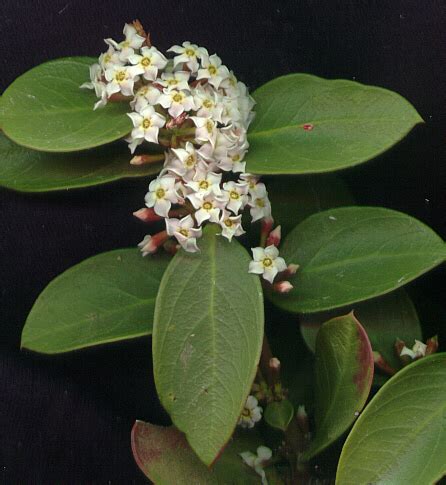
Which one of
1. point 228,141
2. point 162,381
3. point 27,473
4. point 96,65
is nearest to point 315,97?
point 228,141

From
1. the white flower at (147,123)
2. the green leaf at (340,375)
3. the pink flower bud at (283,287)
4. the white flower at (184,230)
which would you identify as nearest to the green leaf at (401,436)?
the green leaf at (340,375)

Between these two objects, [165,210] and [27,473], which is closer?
[165,210]

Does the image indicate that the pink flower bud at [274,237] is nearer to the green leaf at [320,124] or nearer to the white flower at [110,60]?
the green leaf at [320,124]

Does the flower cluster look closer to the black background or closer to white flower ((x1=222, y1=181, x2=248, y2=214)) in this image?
white flower ((x1=222, y1=181, x2=248, y2=214))

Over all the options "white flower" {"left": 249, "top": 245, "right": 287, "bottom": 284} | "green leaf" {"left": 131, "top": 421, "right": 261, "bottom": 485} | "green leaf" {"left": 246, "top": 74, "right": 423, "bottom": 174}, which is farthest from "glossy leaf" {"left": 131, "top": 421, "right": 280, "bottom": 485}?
"green leaf" {"left": 246, "top": 74, "right": 423, "bottom": 174}

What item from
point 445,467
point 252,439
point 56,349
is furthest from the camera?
point 252,439

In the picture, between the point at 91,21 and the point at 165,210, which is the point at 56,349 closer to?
the point at 165,210

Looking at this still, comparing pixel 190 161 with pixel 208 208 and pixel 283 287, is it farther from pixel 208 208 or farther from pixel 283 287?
pixel 283 287

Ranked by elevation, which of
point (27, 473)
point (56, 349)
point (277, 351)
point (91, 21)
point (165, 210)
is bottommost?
point (27, 473)
